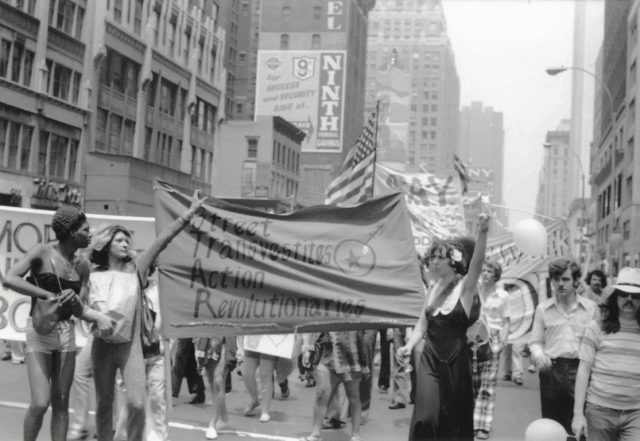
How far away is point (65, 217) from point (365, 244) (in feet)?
9.37

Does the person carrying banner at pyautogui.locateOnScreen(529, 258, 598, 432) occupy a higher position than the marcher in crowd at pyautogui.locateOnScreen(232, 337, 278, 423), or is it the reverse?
the person carrying banner at pyautogui.locateOnScreen(529, 258, 598, 432)

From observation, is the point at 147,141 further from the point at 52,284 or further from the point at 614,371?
the point at 614,371

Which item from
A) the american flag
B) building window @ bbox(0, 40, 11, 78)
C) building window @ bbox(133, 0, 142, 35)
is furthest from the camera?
building window @ bbox(133, 0, 142, 35)

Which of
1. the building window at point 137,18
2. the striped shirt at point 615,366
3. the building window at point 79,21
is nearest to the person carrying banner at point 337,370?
the striped shirt at point 615,366

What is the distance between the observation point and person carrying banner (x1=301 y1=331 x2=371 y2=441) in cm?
820

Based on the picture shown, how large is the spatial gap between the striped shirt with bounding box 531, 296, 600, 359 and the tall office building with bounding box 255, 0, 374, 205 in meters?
90.6

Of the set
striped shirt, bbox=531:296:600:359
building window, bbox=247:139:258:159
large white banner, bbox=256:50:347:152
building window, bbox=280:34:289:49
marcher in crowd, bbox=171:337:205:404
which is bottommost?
marcher in crowd, bbox=171:337:205:404

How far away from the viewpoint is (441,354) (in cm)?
564

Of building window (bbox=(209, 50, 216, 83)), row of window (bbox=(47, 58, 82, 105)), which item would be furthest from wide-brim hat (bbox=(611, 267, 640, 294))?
building window (bbox=(209, 50, 216, 83))

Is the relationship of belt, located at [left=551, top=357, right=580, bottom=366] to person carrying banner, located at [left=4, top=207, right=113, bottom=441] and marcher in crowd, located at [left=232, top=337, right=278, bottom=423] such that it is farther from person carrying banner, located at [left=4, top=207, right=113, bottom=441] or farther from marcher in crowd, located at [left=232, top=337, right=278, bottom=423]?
marcher in crowd, located at [left=232, top=337, right=278, bottom=423]

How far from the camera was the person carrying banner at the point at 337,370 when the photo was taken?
8203 mm

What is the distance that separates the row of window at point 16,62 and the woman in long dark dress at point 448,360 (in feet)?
71.4

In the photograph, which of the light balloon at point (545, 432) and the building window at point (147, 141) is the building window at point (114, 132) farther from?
the light balloon at point (545, 432)

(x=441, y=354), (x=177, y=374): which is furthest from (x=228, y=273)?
(x=177, y=374)
